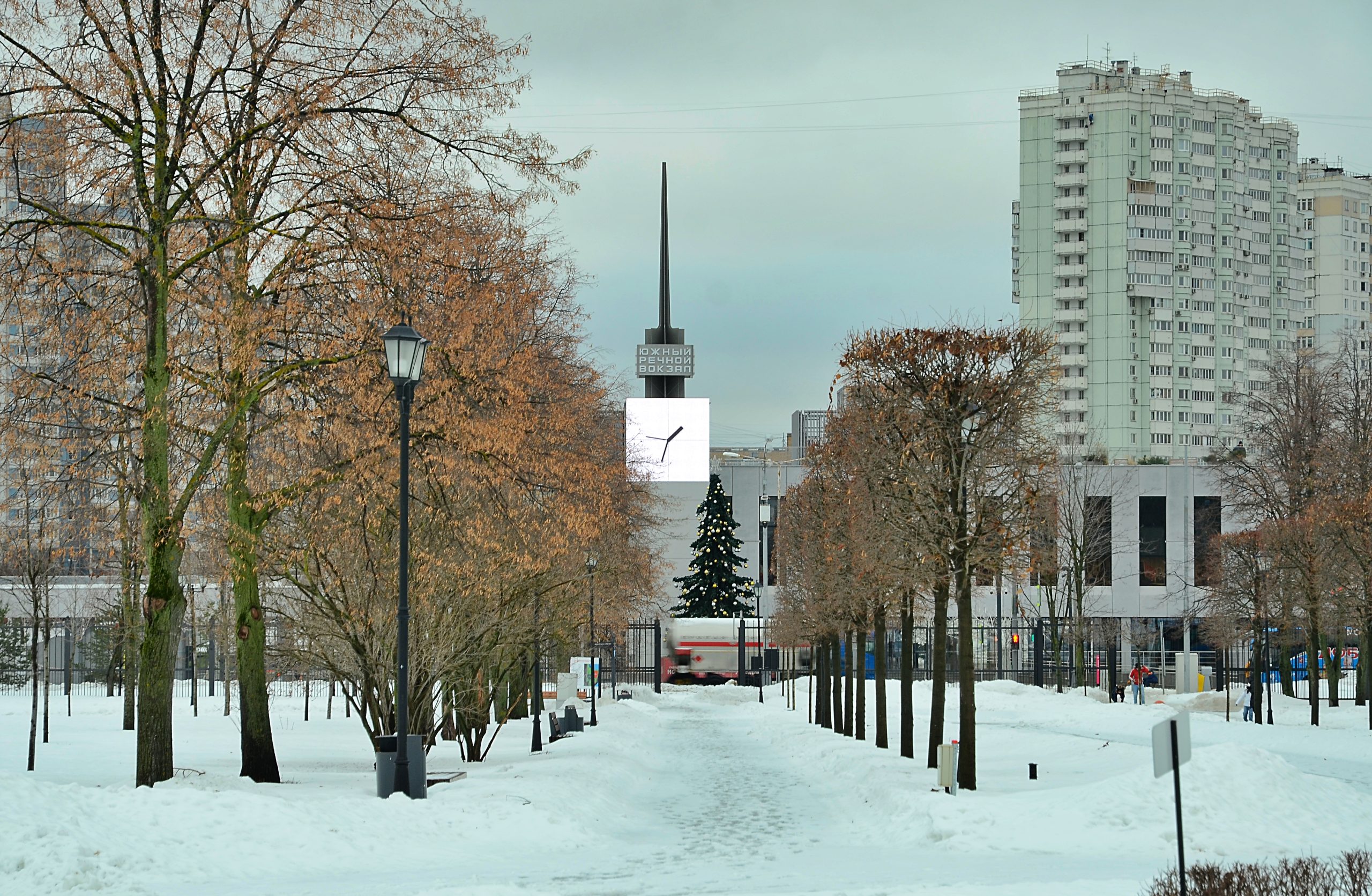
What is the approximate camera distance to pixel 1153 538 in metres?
93.2

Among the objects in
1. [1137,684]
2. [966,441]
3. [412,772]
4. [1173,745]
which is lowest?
[1137,684]

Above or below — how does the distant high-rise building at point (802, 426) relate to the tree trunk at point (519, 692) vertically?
above

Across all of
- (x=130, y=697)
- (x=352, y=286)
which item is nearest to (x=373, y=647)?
(x=352, y=286)

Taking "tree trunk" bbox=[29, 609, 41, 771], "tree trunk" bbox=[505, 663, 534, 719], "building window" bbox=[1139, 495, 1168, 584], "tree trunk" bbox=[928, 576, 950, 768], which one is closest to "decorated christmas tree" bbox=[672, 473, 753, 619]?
"building window" bbox=[1139, 495, 1168, 584]

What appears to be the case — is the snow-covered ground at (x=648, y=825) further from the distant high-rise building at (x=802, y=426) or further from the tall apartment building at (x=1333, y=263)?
the tall apartment building at (x=1333, y=263)

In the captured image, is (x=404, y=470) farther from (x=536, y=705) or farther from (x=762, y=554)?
(x=762, y=554)

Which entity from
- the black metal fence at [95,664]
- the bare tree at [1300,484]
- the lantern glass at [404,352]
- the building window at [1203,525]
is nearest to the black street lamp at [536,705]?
the lantern glass at [404,352]

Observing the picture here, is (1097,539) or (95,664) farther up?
(1097,539)

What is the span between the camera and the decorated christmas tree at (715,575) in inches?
3187

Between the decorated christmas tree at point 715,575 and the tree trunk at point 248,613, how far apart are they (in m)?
59.6

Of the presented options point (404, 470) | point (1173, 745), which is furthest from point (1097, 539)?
point (1173, 745)

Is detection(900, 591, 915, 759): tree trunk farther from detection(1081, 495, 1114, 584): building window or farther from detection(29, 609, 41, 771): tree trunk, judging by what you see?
detection(1081, 495, 1114, 584): building window

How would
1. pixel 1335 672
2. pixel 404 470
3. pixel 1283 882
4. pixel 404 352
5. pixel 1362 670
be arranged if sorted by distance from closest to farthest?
pixel 1283 882 < pixel 404 352 < pixel 404 470 < pixel 1335 672 < pixel 1362 670

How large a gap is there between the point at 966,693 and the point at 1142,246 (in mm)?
→ 141452
